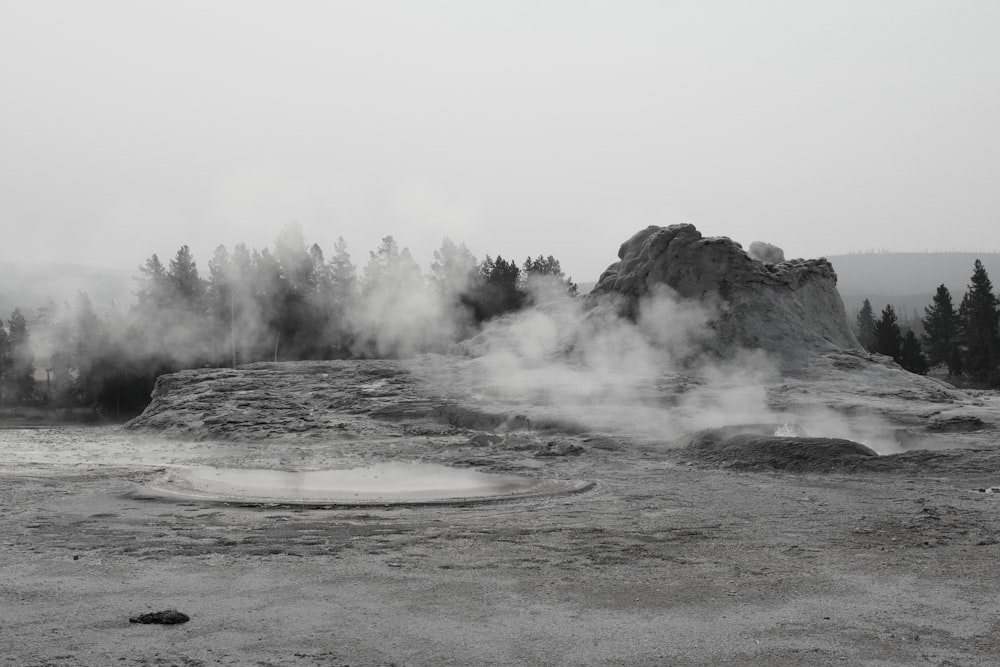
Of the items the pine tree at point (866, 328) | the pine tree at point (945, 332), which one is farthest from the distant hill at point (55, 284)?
Result: the pine tree at point (945, 332)

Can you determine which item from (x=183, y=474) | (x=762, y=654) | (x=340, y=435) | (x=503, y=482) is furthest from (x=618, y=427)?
(x=762, y=654)

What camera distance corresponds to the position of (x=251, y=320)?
130 feet

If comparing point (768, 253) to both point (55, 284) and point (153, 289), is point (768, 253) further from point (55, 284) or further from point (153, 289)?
point (55, 284)

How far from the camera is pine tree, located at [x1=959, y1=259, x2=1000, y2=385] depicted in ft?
142

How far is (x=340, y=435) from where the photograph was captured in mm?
17062

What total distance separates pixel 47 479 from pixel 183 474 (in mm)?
1847

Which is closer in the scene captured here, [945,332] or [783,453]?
[783,453]

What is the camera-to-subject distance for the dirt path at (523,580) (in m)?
4.66

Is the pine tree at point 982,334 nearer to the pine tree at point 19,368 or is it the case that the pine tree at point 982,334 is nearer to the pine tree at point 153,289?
the pine tree at point 153,289

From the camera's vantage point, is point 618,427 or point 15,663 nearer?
point 15,663

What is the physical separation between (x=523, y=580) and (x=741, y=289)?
15621 millimetres

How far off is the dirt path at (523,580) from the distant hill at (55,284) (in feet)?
352

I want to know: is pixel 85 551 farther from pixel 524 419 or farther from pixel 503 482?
pixel 524 419

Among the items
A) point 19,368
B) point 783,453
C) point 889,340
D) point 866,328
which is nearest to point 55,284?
point 19,368
